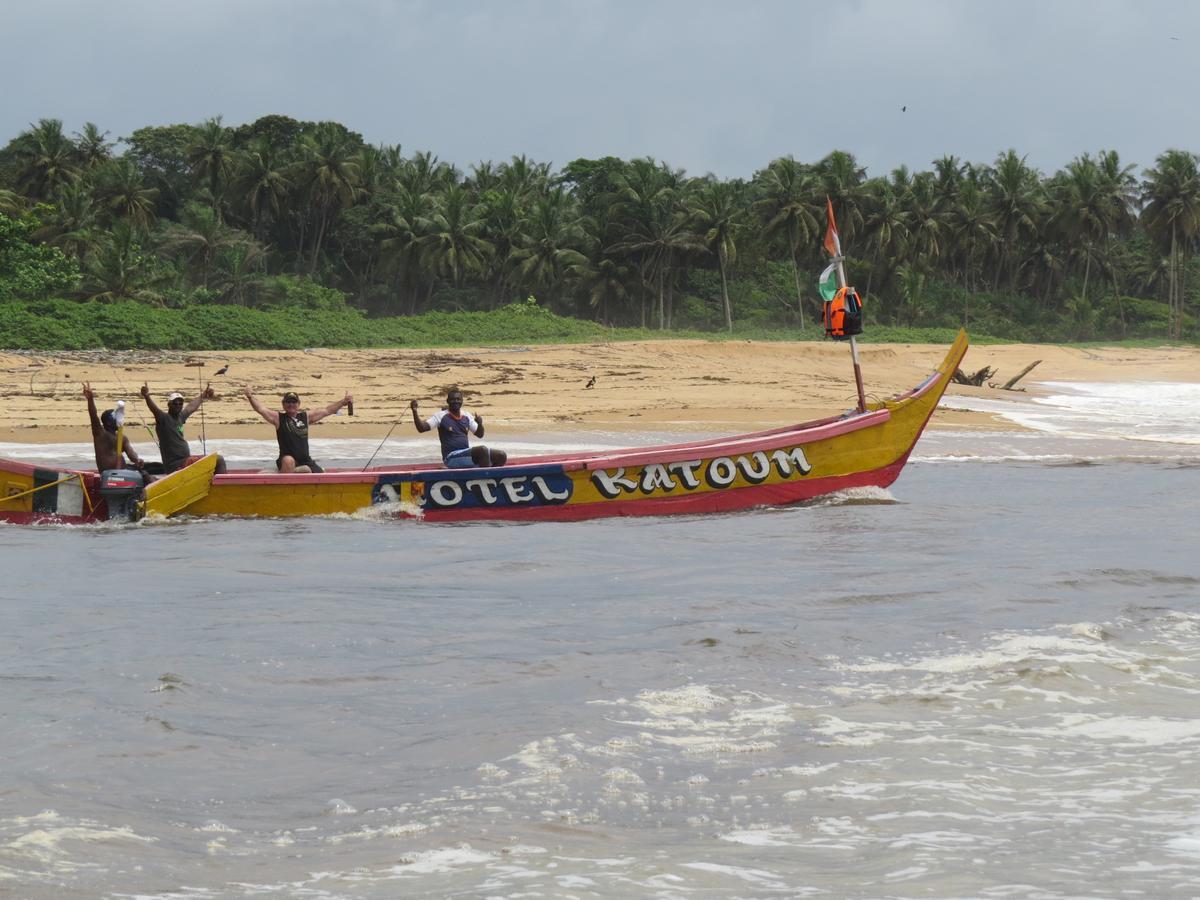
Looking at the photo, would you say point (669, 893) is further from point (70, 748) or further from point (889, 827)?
point (70, 748)

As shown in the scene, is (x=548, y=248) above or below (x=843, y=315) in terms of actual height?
above

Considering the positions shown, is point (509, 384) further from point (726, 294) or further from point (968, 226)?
point (968, 226)

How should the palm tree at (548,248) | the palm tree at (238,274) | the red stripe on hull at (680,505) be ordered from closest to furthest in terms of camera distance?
the red stripe on hull at (680,505) → the palm tree at (238,274) → the palm tree at (548,248)

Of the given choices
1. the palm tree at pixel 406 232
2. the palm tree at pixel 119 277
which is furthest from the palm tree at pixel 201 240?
the palm tree at pixel 119 277

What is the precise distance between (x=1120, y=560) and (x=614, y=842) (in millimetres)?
7343

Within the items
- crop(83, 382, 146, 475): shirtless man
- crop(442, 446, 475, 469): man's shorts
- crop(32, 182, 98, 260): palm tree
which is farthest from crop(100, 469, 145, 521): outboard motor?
crop(32, 182, 98, 260): palm tree

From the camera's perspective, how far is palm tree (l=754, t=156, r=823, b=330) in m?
58.8

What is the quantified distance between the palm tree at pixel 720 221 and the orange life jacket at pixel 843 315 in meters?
43.2

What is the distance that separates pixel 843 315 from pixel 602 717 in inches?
312

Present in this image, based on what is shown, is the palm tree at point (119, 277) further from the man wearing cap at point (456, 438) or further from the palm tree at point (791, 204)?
the man wearing cap at point (456, 438)

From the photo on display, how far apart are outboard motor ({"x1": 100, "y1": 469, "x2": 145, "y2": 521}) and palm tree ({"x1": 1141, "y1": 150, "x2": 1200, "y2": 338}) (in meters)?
56.0

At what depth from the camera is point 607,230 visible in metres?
58.6

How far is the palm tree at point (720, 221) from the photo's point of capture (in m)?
56.9

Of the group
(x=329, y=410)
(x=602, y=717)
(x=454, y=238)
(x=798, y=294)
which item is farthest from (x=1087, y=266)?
(x=602, y=717)
